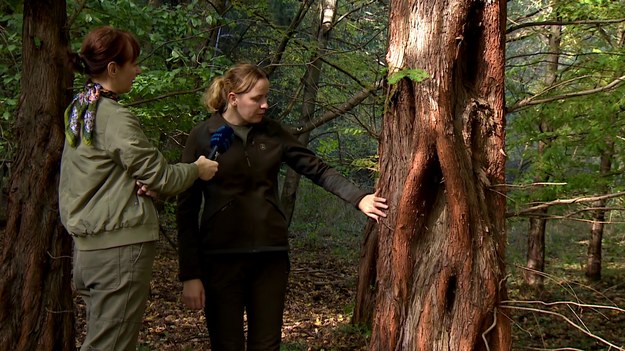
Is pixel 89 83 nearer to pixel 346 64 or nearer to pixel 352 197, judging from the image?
pixel 352 197

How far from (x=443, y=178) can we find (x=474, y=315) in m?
0.65

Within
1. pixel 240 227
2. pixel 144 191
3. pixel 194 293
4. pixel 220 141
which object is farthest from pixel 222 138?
pixel 194 293

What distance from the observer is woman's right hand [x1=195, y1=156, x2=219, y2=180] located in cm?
280

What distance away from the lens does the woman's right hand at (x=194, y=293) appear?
297cm

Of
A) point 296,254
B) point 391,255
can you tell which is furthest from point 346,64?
point 296,254

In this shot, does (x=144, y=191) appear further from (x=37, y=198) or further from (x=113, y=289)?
(x=37, y=198)

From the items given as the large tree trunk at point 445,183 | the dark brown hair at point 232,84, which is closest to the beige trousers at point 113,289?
the dark brown hair at point 232,84

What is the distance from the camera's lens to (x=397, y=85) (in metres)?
2.86

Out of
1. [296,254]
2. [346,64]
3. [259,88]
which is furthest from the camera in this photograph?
[296,254]

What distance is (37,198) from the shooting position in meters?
4.01

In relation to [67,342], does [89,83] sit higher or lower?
higher

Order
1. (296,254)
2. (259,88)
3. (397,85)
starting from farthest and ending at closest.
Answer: (296,254) < (259,88) < (397,85)

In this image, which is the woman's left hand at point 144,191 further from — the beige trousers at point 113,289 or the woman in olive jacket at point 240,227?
the woman in olive jacket at point 240,227

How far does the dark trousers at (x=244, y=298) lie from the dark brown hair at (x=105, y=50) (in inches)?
43.4
